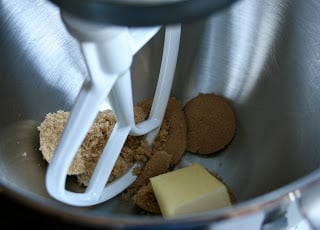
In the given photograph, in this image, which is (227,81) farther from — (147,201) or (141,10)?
(141,10)

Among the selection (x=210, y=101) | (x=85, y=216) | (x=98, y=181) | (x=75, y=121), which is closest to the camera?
(x=85, y=216)

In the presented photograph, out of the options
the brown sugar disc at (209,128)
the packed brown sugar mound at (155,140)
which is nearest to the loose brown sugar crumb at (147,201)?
the packed brown sugar mound at (155,140)

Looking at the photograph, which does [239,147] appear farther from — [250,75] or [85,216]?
[85,216]

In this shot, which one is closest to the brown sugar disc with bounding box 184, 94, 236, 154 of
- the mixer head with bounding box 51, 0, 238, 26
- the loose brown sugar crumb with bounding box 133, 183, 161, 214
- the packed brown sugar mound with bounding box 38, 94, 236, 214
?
the packed brown sugar mound with bounding box 38, 94, 236, 214

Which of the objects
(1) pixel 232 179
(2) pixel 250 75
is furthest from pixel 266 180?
(2) pixel 250 75

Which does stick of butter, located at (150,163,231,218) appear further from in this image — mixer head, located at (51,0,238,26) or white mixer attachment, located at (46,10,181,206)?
mixer head, located at (51,0,238,26)
